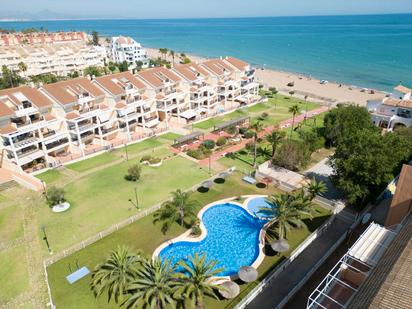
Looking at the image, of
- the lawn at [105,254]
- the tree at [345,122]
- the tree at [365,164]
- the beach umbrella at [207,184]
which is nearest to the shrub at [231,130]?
the tree at [345,122]

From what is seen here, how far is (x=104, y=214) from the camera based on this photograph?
1502 inches

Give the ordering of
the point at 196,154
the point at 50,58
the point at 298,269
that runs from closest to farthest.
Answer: the point at 298,269
the point at 196,154
the point at 50,58

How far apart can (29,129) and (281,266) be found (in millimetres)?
42851

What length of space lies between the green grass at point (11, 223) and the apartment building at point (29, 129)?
971 centimetres

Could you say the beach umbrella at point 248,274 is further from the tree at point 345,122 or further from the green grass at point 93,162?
the green grass at point 93,162

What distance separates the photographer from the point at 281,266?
28219mm

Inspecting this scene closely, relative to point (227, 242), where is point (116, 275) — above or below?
above

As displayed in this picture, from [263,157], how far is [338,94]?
5872 centimetres

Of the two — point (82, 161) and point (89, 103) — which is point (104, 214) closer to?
point (82, 161)

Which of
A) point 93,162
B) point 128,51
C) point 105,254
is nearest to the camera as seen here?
point 105,254

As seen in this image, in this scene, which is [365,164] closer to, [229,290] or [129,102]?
[229,290]

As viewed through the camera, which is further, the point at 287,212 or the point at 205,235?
the point at 205,235

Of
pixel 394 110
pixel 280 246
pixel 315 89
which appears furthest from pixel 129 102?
pixel 315 89

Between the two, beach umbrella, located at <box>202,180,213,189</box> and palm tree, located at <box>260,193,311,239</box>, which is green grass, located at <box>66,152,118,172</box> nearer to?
beach umbrella, located at <box>202,180,213,189</box>
